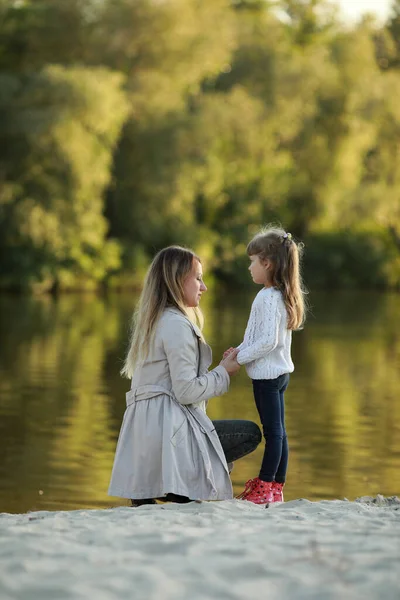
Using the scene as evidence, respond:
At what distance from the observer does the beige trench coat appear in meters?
4.54

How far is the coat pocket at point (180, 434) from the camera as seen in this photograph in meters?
4.54

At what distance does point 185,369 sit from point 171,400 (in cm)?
14

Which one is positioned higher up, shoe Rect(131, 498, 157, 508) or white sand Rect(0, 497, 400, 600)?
white sand Rect(0, 497, 400, 600)

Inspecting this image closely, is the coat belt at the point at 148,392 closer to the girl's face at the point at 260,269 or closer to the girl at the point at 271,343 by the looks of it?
the girl at the point at 271,343

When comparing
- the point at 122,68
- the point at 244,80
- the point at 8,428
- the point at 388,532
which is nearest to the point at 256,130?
the point at 244,80

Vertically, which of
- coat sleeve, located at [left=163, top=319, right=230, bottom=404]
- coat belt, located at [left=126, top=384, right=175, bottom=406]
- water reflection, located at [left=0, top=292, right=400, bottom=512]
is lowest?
water reflection, located at [left=0, top=292, right=400, bottom=512]

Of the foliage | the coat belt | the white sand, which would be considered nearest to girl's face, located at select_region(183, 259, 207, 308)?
the coat belt

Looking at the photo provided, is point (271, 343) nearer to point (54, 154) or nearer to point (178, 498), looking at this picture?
point (178, 498)

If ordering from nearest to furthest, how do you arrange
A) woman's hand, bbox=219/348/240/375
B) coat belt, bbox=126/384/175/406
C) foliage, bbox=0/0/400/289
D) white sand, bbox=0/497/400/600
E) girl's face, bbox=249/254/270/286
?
white sand, bbox=0/497/400/600
coat belt, bbox=126/384/175/406
woman's hand, bbox=219/348/240/375
girl's face, bbox=249/254/270/286
foliage, bbox=0/0/400/289

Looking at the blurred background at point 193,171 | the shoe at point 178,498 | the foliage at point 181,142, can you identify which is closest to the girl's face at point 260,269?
the shoe at point 178,498

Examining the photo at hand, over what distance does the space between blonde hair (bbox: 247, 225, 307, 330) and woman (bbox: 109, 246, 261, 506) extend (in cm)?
28

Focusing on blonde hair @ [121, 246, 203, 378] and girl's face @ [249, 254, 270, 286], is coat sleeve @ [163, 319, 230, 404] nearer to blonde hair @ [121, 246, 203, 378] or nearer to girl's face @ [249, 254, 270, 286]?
blonde hair @ [121, 246, 203, 378]

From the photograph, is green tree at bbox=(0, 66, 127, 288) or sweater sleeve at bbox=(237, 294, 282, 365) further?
green tree at bbox=(0, 66, 127, 288)

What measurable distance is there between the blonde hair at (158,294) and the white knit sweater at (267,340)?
0.95 ft
